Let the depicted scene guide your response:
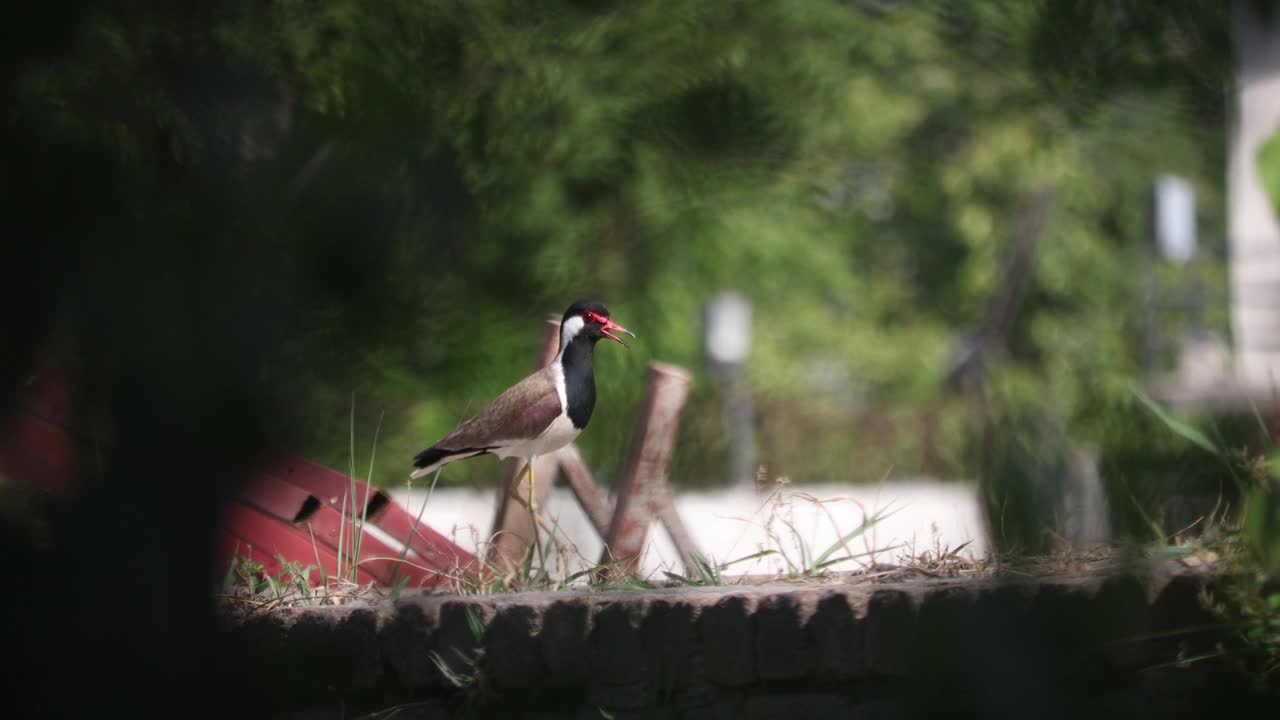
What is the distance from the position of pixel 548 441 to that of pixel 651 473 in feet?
0.45

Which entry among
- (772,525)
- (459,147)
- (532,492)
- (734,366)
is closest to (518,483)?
(532,492)

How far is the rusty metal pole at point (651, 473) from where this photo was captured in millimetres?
1607

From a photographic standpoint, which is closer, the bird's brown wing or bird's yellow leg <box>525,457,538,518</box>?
the bird's brown wing

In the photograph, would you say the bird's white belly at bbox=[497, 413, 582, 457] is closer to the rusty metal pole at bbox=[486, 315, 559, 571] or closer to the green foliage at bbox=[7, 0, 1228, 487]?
the rusty metal pole at bbox=[486, 315, 559, 571]

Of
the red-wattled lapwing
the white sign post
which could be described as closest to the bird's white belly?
the red-wattled lapwing

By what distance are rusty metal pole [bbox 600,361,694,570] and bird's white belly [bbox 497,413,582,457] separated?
10 cm

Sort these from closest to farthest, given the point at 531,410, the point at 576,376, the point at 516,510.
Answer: the point at 576,376 < the point at 531,410 < the point at 516,510

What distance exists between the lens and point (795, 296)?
416 inches

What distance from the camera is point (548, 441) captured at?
160cm

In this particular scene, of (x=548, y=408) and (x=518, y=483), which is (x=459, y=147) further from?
(x=518, y=483)

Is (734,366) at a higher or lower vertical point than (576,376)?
higher

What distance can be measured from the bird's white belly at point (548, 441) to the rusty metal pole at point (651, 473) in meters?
0.10

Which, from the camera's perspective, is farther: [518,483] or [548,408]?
[518,483]

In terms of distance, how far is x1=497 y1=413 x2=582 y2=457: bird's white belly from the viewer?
1.49 metres
